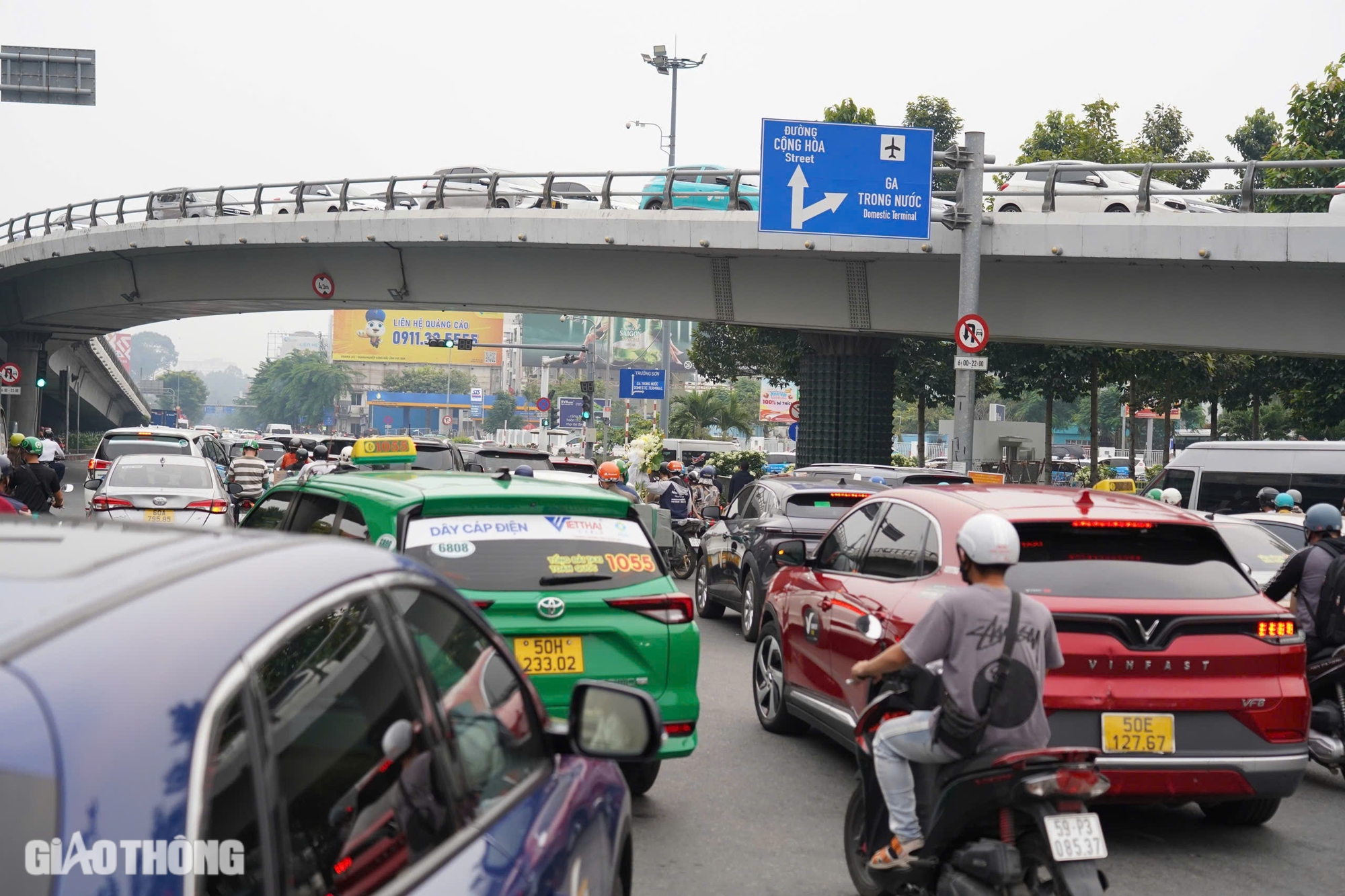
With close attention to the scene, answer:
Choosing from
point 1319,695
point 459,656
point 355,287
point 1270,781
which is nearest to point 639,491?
point 355,287

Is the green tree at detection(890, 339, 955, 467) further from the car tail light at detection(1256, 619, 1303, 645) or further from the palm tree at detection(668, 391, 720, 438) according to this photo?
the car tail light at detection(1256, 619, 1303, 645)

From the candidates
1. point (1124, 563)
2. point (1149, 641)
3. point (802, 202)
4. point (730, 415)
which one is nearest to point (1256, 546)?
point (1124, 563)

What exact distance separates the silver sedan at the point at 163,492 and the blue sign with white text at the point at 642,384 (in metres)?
37.1

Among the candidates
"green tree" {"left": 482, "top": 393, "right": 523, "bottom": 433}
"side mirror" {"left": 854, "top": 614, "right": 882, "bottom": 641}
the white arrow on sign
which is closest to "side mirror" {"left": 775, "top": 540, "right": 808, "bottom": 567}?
"side mirror" {"left": 854, "top": 614, "right": 882, "bottom": 641}

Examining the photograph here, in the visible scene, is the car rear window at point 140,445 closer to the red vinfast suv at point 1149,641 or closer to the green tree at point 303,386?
the red vinfast suv at point 1149,641

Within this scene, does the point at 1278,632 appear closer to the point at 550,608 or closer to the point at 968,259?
the point at 550,608

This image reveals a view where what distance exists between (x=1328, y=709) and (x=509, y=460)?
13546mm

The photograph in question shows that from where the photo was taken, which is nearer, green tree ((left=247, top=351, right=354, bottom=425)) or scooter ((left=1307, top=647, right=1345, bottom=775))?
scooter ((left=1307, top=647, right=1345, bottom=775))

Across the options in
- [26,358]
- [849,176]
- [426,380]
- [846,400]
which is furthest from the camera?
[426,380]

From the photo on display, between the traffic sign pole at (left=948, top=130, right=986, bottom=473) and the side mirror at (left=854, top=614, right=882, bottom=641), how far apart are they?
12.1m

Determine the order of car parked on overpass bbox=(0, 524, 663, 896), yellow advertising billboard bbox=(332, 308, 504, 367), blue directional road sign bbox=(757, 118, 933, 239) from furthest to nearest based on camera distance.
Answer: yellow advertising billboard bbox=(332, 308, 504, 367)
blue directional road sign bbox=(757, 118, 933, 239)
car parked on overpass bbox=(0, 524, 663, 896)

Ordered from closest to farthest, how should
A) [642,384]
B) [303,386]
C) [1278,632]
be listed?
[1278,632]
[642,384]
[303,386]

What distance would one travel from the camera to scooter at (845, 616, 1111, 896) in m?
4.16

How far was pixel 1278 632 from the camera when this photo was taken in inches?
238
